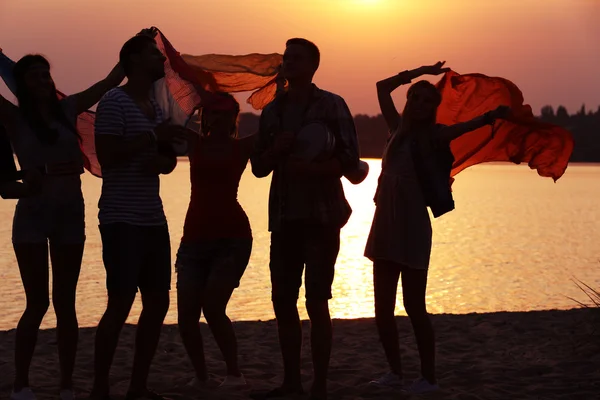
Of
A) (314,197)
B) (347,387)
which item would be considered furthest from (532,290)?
(314,197)

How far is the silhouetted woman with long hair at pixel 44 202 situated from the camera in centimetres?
566

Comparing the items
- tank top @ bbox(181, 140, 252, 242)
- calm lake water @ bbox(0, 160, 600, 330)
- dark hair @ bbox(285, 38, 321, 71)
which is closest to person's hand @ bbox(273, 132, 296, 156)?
tank top @ bbox(181, 140, 252, 242)

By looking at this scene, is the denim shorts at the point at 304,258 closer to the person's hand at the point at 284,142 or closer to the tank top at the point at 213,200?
the tank top at the point at 213,200

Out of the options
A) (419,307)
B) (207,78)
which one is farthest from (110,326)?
(207,78)

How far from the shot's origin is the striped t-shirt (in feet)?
18.3

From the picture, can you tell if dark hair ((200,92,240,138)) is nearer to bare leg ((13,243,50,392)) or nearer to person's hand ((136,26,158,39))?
person's hand ((136,26,158,39))

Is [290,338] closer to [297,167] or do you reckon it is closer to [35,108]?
[297,167]

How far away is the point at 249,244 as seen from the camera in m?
6.32

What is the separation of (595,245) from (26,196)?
24436mm

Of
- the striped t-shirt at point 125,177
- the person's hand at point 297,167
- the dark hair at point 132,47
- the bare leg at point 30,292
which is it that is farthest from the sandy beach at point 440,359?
the dark hair at point 132,47

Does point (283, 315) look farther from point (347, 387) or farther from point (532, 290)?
point (532, 290)

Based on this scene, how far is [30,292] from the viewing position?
574 cm

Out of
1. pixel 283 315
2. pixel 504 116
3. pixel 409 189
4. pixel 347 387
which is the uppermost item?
pixel 504 116

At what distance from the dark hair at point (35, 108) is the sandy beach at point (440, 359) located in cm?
178
